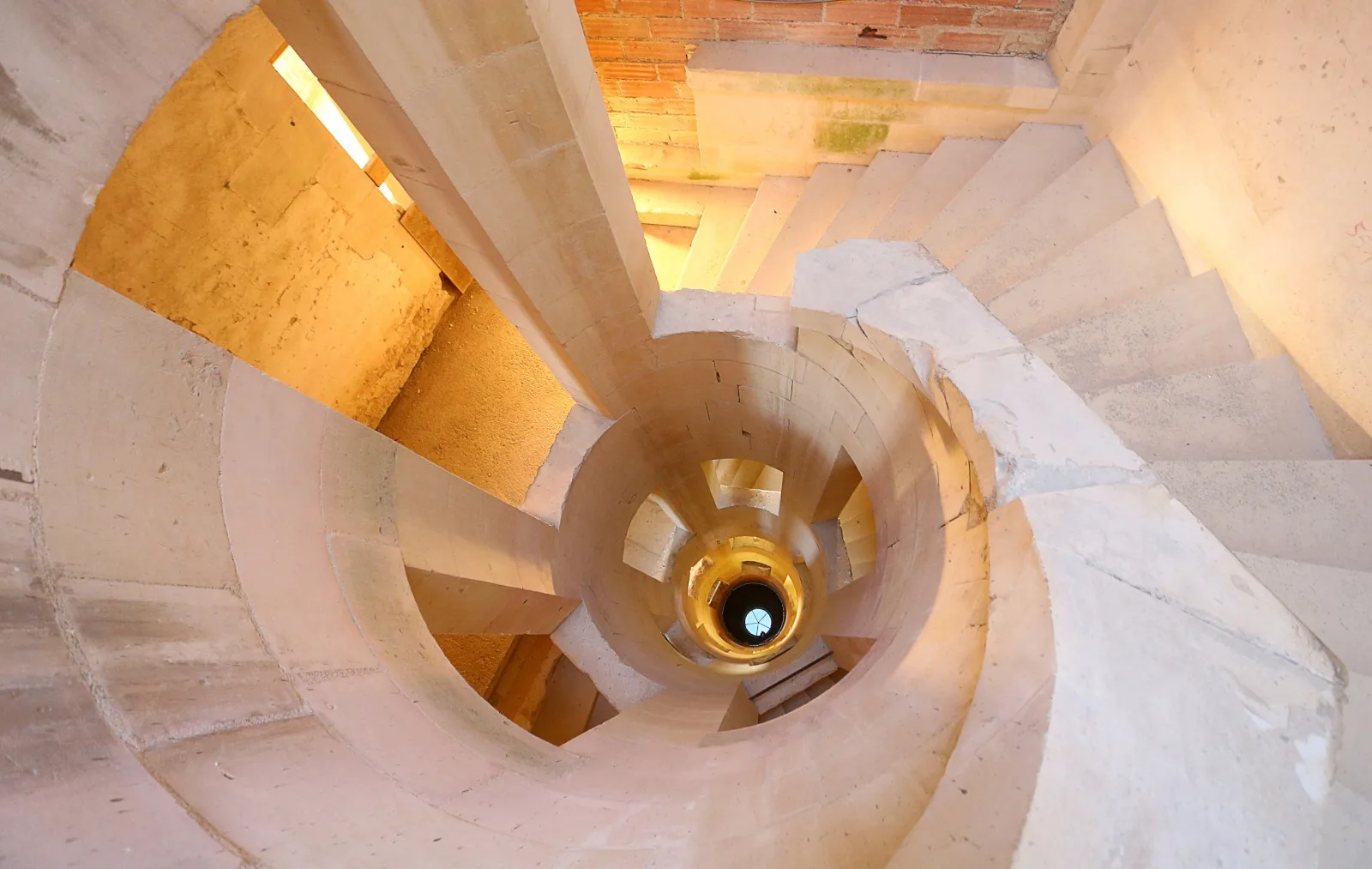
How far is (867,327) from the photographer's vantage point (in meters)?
3.14

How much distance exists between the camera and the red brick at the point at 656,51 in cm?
487

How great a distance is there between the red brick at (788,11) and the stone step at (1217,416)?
3.13 m

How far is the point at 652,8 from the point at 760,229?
5.49 feet

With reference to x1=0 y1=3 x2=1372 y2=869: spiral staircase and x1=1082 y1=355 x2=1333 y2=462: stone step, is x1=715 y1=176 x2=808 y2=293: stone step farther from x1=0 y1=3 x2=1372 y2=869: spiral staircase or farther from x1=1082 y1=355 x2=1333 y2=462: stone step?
x1=1082 y1=355 x2=1333 y2=462: stone step

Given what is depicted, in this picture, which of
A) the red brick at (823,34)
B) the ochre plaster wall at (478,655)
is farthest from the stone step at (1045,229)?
the ochre plaster wall at (478,655)

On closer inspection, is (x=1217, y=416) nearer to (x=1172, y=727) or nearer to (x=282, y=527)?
(x=1172, y=727)

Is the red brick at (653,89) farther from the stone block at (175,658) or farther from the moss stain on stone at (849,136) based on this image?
the stone block at (175,658)

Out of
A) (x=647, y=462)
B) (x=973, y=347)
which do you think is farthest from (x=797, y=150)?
(x=973, y=347)

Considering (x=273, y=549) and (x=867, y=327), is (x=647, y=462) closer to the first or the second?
(x=867, y=327)

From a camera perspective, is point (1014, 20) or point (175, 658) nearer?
point (175, 658)

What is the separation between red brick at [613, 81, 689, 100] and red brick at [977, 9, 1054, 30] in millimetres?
2070

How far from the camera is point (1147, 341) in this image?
327 cm

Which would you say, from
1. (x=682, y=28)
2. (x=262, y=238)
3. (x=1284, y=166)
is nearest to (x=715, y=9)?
(x=682, y=28)

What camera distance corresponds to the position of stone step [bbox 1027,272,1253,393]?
3248 millimetres
